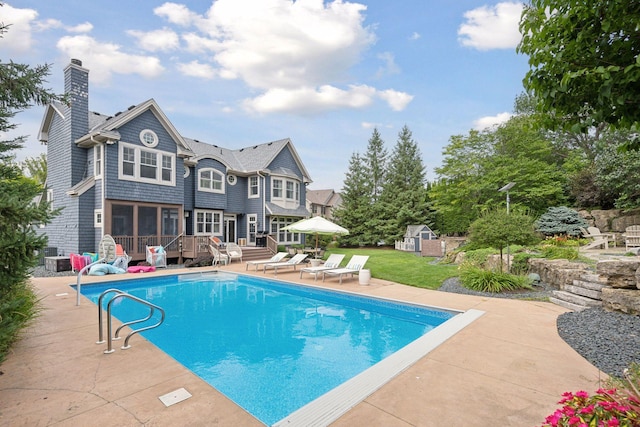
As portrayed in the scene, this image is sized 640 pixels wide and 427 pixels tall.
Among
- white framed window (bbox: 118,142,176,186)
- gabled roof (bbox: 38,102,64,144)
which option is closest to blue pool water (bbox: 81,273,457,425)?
white framed window (bbox: 118,142,176,186)

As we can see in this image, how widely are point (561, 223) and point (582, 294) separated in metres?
14.9

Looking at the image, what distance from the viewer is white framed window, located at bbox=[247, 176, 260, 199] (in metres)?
22.6

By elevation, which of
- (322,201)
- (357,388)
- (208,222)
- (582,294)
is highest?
(322,201)

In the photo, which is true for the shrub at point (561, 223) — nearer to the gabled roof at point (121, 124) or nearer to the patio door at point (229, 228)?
the patio door at point (229, 228)

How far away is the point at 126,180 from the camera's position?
15.7 meters

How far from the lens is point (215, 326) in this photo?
288 inches

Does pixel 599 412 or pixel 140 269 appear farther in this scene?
pixel 140 269

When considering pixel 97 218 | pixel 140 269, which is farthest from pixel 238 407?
pixel 97 218

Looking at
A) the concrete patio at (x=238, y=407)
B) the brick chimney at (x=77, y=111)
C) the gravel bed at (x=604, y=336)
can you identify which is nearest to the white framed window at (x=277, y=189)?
the brick chimney at (x=77, y=111)

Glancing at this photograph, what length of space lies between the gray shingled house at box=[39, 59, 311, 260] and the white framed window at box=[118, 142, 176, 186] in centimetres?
5

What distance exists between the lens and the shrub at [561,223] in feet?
62.1

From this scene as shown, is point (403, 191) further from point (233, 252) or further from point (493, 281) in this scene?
point (493, 281)

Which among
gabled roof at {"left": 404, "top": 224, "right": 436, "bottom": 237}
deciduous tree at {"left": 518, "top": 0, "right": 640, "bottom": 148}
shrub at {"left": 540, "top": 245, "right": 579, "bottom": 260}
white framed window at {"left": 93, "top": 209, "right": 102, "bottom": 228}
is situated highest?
deciduous tree at {"left": 518, "top": 0, "right": 640, "bottom": 148}

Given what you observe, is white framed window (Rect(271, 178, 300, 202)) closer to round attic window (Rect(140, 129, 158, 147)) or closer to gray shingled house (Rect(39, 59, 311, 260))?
gray shingled house (Rect(39, 59, 311, 260))
